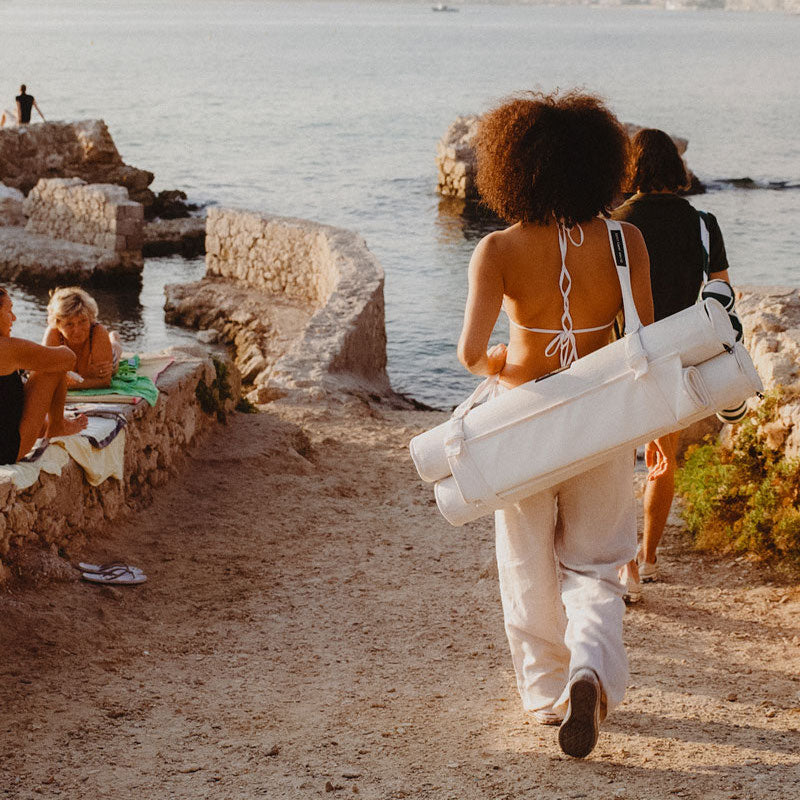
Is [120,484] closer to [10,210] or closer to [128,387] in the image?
[128,387]

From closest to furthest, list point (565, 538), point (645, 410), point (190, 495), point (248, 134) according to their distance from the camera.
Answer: point (645, 410)
point (565, 538)
point (190, 495)
point (248, 134)

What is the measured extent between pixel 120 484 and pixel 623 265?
3.37 m

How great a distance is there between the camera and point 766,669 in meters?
4.20

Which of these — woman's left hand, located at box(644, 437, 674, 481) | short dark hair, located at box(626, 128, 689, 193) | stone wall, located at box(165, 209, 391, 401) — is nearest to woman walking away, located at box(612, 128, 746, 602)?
short dark hair, located at box(626, 128, 689, 193)

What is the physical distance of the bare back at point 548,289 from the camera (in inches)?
128

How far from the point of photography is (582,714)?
10.1 ft

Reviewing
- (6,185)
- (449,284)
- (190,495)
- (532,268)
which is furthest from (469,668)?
(6,185)

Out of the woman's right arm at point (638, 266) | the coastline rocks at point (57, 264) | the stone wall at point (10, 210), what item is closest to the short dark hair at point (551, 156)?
the woman's right arm at point (638, 266)

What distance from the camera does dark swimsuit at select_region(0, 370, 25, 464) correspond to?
188 inches

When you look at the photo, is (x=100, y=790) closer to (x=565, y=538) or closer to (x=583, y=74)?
(x=565, y=538)

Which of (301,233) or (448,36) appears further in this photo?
(448,36)

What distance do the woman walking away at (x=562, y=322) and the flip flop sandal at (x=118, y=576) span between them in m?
2.31

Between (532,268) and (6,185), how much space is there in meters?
26.4

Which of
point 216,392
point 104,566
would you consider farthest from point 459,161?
point 104,566
